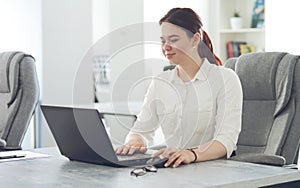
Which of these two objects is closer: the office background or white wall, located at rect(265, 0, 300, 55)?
white wall, located at rect(265, 0, 300, 55)

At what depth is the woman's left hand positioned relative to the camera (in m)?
2.01

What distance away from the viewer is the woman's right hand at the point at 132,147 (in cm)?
218

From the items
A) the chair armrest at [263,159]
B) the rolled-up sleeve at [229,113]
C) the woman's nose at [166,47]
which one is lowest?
the chair armrest at [263,159]

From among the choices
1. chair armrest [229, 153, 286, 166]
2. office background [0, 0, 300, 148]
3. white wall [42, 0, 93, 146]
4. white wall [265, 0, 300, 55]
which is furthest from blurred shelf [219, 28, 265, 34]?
chair armrest [229, 153, 286, 166]

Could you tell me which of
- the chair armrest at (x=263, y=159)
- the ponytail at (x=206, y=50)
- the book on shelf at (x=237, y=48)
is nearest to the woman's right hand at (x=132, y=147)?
the chair armrest at (x=263, y=159)

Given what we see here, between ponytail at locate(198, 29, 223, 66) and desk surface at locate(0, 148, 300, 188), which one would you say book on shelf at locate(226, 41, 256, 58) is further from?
desk surface at locate(0, 148, 300, 188)

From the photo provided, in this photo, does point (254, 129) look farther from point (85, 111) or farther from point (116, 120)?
point (85, 111)

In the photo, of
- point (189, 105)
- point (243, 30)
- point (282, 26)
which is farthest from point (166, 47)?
point (243, 30)

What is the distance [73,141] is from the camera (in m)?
2.07

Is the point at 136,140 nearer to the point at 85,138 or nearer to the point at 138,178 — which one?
the point at 85,138

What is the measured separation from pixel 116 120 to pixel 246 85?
2.50ft

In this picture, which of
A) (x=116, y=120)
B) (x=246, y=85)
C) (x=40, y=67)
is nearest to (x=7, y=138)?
(x=116, y=120)

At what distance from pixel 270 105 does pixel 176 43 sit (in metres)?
0.68

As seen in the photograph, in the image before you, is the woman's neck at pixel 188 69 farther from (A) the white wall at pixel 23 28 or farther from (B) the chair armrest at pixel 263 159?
(A) the white wall at pixel 23 28
